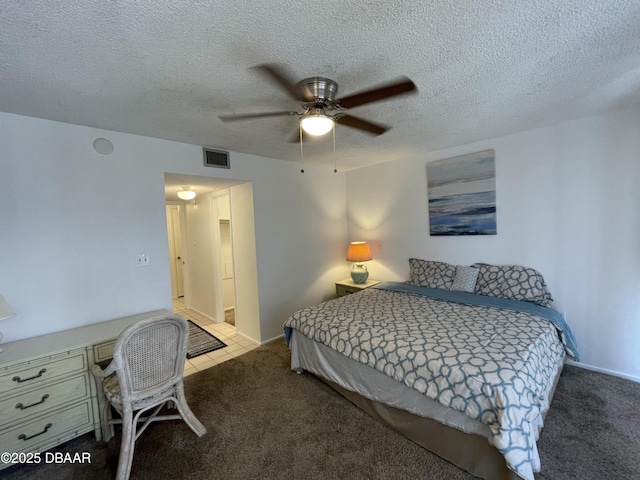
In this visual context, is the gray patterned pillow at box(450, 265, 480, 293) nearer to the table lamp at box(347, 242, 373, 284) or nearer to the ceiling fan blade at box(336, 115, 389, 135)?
the table lamp at box(347, 242, 373, 284)

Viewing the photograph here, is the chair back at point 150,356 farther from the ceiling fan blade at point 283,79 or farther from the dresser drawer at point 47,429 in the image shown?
the ceiling fan blade at point 283,79

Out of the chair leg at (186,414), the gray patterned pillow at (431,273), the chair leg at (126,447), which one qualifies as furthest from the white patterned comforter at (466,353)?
the chair leg at (126,447)

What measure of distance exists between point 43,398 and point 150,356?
2.70 feet

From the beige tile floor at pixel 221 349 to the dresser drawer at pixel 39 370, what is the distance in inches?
44.1

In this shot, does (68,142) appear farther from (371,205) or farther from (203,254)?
(371,205)

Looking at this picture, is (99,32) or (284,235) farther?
(284,235)

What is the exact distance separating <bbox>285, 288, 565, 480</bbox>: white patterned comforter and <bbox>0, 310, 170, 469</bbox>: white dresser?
1543 millimetres

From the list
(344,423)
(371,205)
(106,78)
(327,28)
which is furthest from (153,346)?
(371,205)

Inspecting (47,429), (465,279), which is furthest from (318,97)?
(47,429)

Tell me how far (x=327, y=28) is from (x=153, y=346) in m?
2.01

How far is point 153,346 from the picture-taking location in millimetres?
1693

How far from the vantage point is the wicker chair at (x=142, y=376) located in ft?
5.16

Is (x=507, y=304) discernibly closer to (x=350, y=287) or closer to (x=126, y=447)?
(x=350, y=287)

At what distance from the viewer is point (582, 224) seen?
252 cm
